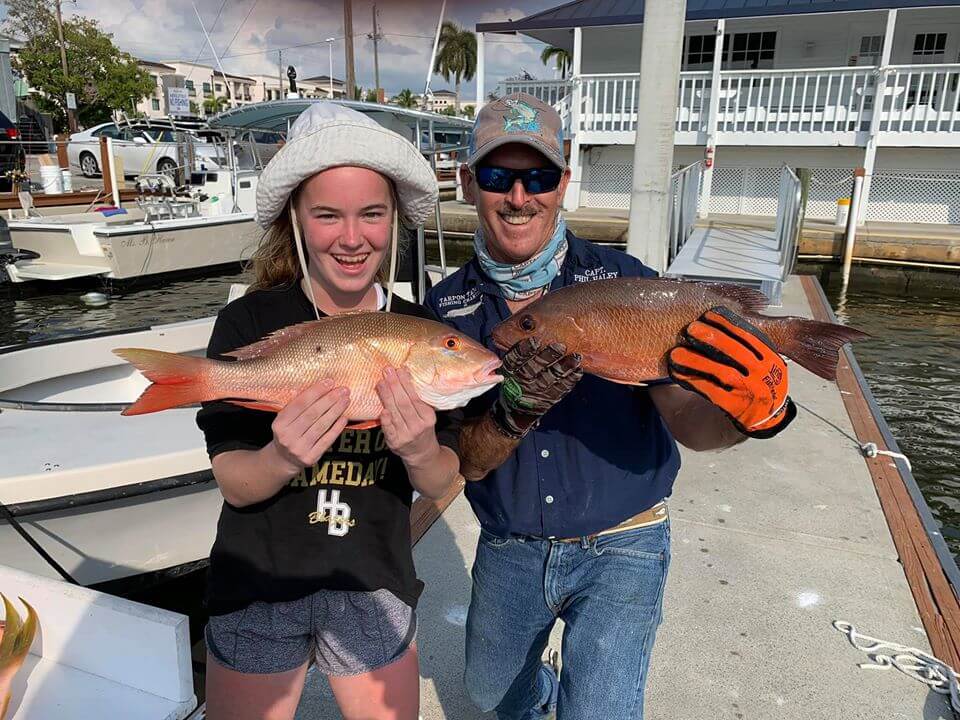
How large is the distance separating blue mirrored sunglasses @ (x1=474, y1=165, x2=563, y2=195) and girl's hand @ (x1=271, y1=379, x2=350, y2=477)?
90 centimetres

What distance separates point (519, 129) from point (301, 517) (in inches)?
52.8

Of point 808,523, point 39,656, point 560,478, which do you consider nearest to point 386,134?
point 560,478

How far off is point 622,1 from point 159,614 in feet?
74.2

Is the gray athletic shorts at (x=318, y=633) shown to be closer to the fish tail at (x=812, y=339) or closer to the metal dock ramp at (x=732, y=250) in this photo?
the fish tail at (x=812, y=339)

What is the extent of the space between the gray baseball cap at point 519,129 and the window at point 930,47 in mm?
22084

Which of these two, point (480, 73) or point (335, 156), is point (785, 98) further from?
point (335, 156)

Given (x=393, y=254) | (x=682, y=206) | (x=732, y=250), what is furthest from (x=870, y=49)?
(x=393, y=254)

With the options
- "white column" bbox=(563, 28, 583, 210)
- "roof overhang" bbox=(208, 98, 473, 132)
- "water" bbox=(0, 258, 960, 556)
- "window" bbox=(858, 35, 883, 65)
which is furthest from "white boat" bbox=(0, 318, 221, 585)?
"window" bbox=(858, 35, 883, 65)

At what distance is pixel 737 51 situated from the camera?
794 inches

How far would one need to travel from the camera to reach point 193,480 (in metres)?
3.76

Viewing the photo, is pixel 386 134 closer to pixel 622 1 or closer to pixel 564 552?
pixel 564 552

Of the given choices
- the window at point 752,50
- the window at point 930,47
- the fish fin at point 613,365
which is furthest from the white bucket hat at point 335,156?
the window at point 930,47

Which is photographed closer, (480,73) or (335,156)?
(335,156)

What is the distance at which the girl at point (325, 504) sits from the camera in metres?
1.76
